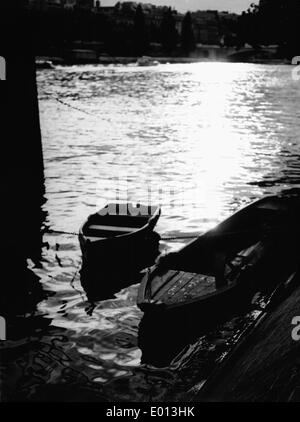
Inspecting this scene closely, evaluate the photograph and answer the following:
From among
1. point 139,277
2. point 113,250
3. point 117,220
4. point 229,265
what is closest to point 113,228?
point 117,220

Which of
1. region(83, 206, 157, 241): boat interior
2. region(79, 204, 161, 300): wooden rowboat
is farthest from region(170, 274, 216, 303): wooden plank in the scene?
region(83, 206, 157, 241): boat interior

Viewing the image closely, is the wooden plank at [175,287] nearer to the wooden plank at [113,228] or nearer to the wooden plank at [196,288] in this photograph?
the wooden plank at [196,288]

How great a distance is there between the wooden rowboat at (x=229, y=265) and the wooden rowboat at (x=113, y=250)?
7.08ft

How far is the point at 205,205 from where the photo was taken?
1978 cm

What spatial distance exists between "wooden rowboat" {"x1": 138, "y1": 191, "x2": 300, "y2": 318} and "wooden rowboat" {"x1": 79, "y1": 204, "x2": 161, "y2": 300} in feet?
7.08

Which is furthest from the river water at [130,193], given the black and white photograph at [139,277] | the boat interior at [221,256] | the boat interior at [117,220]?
the boat interior at [117,220]

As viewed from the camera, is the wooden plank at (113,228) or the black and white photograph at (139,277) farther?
the wooden plank at (113,228)

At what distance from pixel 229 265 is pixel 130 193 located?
11.1 meters

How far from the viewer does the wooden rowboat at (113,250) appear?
493 inches

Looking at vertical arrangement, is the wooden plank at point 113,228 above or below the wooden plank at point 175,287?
above

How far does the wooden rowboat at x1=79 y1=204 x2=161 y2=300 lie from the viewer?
12.5m

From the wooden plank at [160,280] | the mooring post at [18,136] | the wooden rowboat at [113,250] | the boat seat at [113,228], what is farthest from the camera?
the mooring post at [18,136]

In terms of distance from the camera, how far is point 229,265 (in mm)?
11242

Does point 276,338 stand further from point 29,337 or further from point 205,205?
point 205,205
